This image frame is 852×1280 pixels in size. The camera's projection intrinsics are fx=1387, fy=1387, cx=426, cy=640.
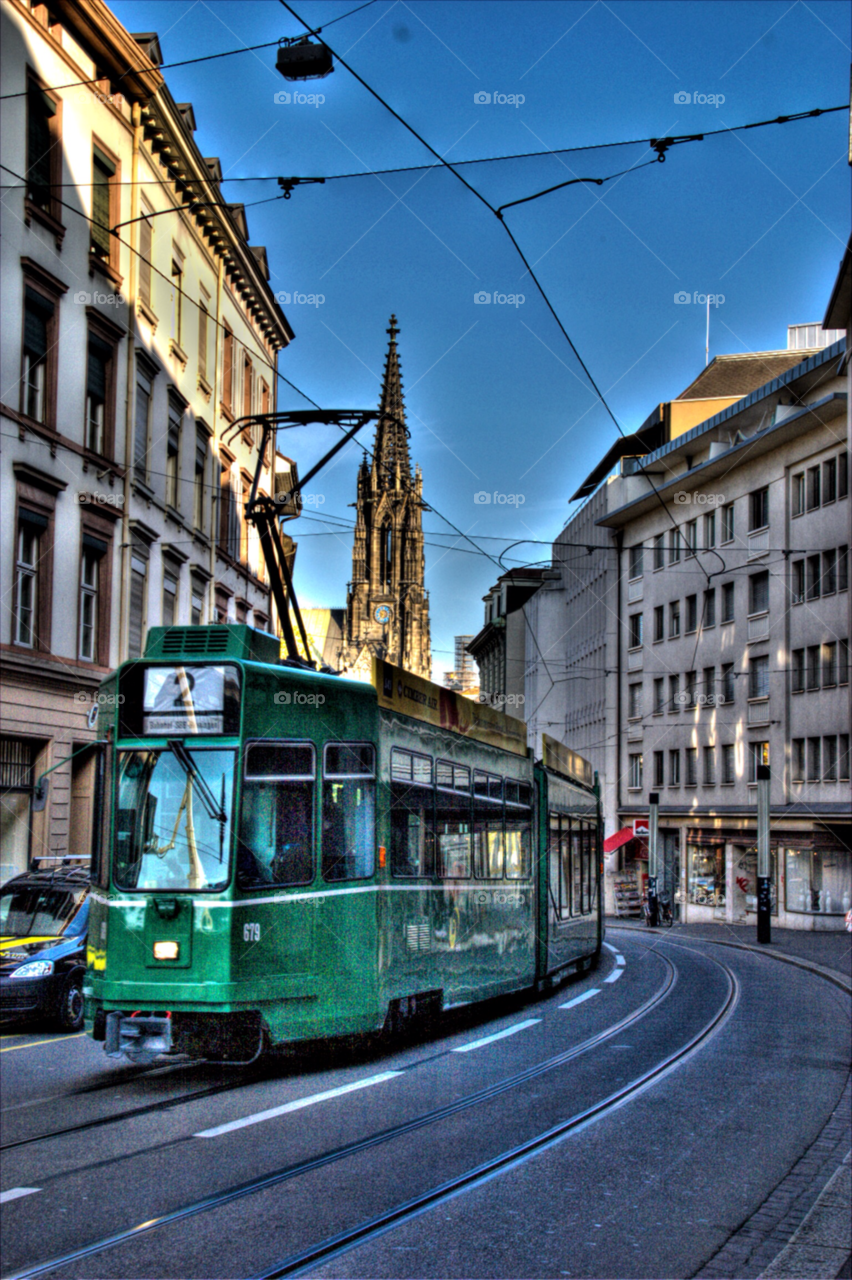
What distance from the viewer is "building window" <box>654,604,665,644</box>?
56.0 metres

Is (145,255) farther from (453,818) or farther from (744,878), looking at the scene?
(744,878)

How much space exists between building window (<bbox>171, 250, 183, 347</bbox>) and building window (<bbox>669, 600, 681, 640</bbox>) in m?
30.0

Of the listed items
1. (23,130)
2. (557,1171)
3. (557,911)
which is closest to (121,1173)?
(557,1171)

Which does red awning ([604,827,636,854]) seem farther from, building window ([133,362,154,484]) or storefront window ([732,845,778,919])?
building window ([133,362,154,484])

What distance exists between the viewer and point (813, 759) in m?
43.3

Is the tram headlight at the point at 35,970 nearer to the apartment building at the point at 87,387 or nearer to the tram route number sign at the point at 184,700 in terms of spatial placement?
the apartment building at the point at 87,387

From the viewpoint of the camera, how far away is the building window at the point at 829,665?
42.1 metres

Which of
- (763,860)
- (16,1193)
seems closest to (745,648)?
(763,860)

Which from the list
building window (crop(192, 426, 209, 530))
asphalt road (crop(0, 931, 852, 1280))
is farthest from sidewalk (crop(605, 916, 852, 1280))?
building window (crop(192, 426, 209, 530))

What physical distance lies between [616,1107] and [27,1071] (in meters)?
5.01

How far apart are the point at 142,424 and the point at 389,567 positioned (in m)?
87.6

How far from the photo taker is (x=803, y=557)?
44.2 m

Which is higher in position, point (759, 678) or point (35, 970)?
point (759, 678)

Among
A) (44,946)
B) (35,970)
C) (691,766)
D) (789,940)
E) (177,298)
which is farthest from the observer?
(691,766)
